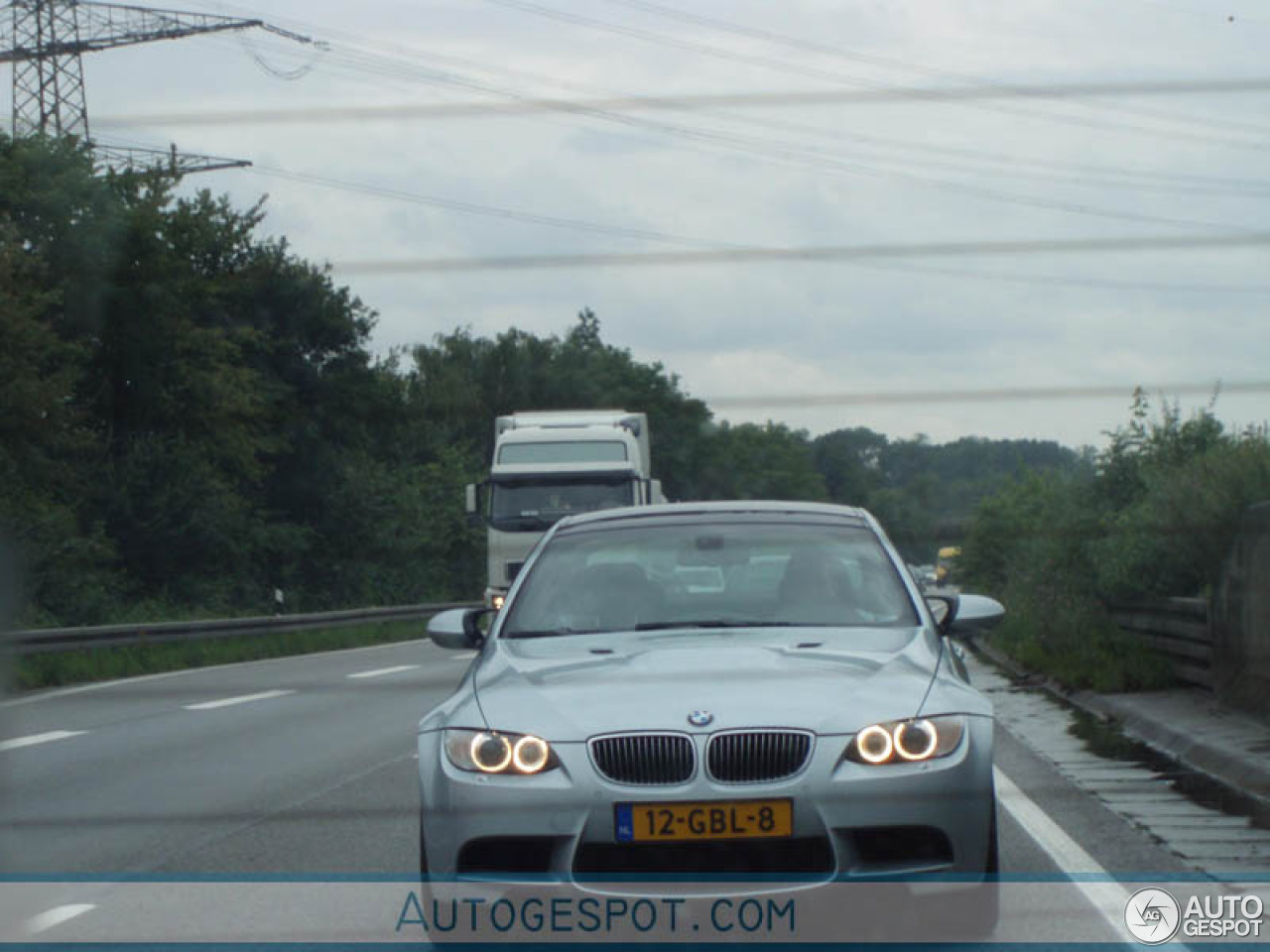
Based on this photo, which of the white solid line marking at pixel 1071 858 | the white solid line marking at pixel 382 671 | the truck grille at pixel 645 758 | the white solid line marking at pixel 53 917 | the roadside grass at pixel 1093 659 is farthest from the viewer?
the white solid line marking at pixel 382 671

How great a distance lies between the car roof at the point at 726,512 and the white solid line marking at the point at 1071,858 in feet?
4.05

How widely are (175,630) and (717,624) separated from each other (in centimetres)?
1790

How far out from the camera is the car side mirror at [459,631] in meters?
7.27

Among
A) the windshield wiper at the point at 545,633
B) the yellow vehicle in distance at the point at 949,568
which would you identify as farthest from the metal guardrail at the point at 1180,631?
the yellow vehicle in distance at the point at 949,568

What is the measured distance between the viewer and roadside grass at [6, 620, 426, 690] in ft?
64.9

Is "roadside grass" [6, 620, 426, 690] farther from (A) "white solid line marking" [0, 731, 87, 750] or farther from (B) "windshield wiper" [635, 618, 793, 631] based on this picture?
(B) "windshield wiper" [635, 618, 793, 631]

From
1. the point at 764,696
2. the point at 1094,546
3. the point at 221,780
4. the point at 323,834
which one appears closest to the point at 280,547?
the point at 1094,546

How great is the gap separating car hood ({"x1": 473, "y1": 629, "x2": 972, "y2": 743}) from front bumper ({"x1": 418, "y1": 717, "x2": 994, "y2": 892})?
0.42ft

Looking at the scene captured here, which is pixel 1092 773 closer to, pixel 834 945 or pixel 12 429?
pixel 834 945

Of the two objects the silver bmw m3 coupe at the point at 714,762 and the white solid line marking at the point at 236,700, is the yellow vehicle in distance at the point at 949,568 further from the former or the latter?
the silver bmw m3 coupe at the point at 714,762

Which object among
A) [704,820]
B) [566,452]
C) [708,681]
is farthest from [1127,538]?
[704,820]

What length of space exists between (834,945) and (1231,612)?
8092mm

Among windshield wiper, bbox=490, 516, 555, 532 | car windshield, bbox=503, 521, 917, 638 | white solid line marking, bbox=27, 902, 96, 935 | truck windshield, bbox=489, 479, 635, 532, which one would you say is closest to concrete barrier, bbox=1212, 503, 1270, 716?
car windshield, bbox=503, 521, 917, 638

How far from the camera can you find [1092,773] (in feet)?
34.6
